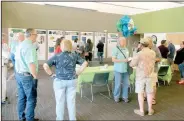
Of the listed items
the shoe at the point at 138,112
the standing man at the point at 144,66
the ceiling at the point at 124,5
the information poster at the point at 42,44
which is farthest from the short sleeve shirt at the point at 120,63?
the information poster at the point at 42,44

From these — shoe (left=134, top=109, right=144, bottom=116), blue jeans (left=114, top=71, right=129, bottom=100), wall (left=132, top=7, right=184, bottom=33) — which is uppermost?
wall (left=132, top=7, right=184, bottom=33)

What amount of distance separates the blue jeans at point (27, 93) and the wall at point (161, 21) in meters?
7.44

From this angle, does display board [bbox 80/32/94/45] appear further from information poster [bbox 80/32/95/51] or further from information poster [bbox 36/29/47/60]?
information poster [bbox 36/29/47/60]

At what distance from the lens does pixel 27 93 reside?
2.93m

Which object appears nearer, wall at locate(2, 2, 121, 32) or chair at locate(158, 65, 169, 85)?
chair at locate(158, 65, 169, 85)

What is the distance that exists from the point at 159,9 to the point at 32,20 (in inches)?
239

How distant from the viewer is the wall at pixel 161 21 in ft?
28.2

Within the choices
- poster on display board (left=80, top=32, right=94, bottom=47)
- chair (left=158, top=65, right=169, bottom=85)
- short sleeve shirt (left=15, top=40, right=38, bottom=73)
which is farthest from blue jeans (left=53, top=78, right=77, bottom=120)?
poster on display board (left=80, top=32, right=94, bottom=47)

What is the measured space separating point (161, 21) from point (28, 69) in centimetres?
809

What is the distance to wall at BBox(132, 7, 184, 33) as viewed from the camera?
28.2 ft

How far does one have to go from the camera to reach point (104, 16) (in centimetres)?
1120

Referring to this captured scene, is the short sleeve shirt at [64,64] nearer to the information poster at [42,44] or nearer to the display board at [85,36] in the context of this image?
the information poster at [42,44]

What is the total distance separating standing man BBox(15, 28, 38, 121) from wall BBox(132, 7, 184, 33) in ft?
24.2

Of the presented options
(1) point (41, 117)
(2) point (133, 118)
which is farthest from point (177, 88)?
(1) point (41, 117)
